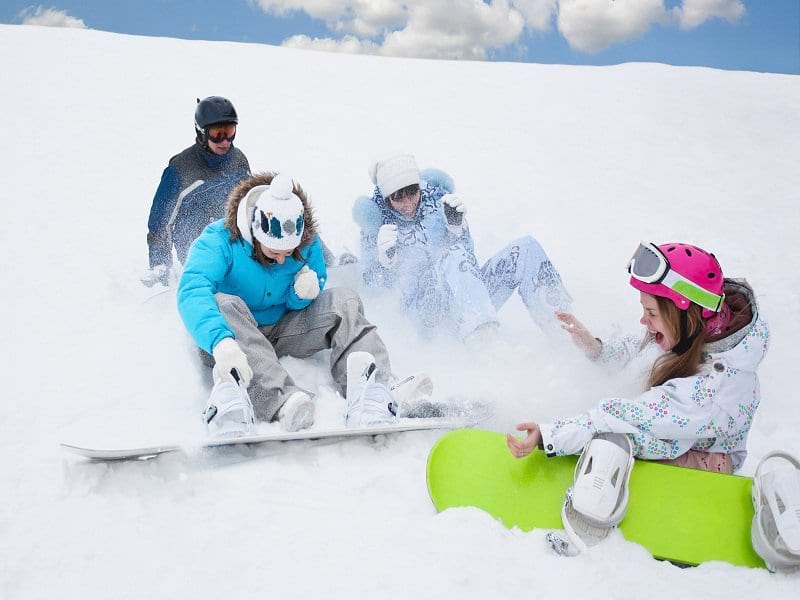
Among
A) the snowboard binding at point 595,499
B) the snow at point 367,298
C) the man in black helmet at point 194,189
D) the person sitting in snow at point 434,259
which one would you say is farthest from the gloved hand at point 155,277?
the snowboard binding at point 595,499

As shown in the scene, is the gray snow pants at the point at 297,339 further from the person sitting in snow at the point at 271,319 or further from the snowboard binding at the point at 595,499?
the snowboard binding at the point at 595,499

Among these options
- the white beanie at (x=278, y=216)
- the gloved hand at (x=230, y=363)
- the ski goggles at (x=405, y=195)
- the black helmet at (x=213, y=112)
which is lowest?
the gloved hand at (x=230, y=363)

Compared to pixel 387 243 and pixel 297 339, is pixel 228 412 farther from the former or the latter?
pixel 387 243

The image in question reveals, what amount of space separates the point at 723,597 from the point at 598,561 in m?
0.32

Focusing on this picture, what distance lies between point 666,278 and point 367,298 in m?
2.01

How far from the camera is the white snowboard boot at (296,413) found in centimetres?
250

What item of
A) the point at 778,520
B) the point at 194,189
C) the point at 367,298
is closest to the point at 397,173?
the point at 367,298

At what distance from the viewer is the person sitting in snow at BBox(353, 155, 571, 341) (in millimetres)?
3412

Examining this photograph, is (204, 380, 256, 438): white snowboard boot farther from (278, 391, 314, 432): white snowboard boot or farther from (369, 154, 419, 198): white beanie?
(369, 154, 419, 198): white beanie

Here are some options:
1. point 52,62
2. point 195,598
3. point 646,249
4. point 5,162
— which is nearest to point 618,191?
point 646,249

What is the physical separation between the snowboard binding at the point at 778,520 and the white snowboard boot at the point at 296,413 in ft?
4.90

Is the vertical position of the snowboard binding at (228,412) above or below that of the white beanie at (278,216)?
below

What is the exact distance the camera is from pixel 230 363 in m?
2.49

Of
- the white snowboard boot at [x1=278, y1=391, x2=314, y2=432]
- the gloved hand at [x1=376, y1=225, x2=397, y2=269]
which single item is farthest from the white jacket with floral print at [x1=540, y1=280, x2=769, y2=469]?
the gloved hand at [x1=376, y1=225, x2=397, y2=269]
